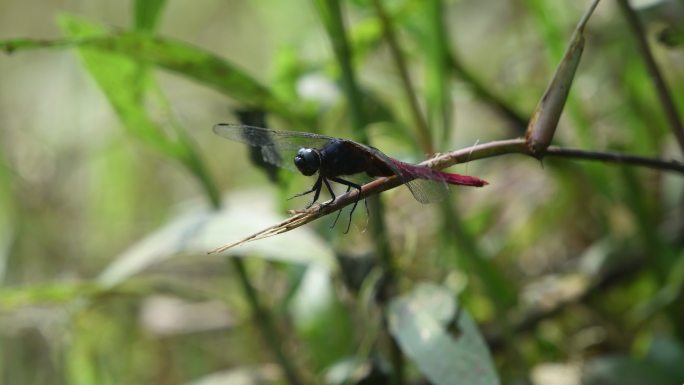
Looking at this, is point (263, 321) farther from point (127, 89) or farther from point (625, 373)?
point (625, 373)

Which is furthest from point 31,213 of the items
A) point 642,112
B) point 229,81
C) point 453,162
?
point 453,162

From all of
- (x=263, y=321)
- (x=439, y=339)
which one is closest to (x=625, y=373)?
(x=439, y=339)

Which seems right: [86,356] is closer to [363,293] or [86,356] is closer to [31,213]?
[363,293]

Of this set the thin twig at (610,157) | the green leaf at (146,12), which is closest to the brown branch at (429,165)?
the thin twig at (610,157)

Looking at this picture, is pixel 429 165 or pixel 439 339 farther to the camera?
pixel 439 339

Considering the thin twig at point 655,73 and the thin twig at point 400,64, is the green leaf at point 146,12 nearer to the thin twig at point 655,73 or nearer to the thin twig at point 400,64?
the thin twig at point 400,64

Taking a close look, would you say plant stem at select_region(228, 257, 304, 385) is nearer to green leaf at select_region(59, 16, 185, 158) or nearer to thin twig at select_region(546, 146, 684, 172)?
green leaf at select_region(59, 16, 185, 158)
